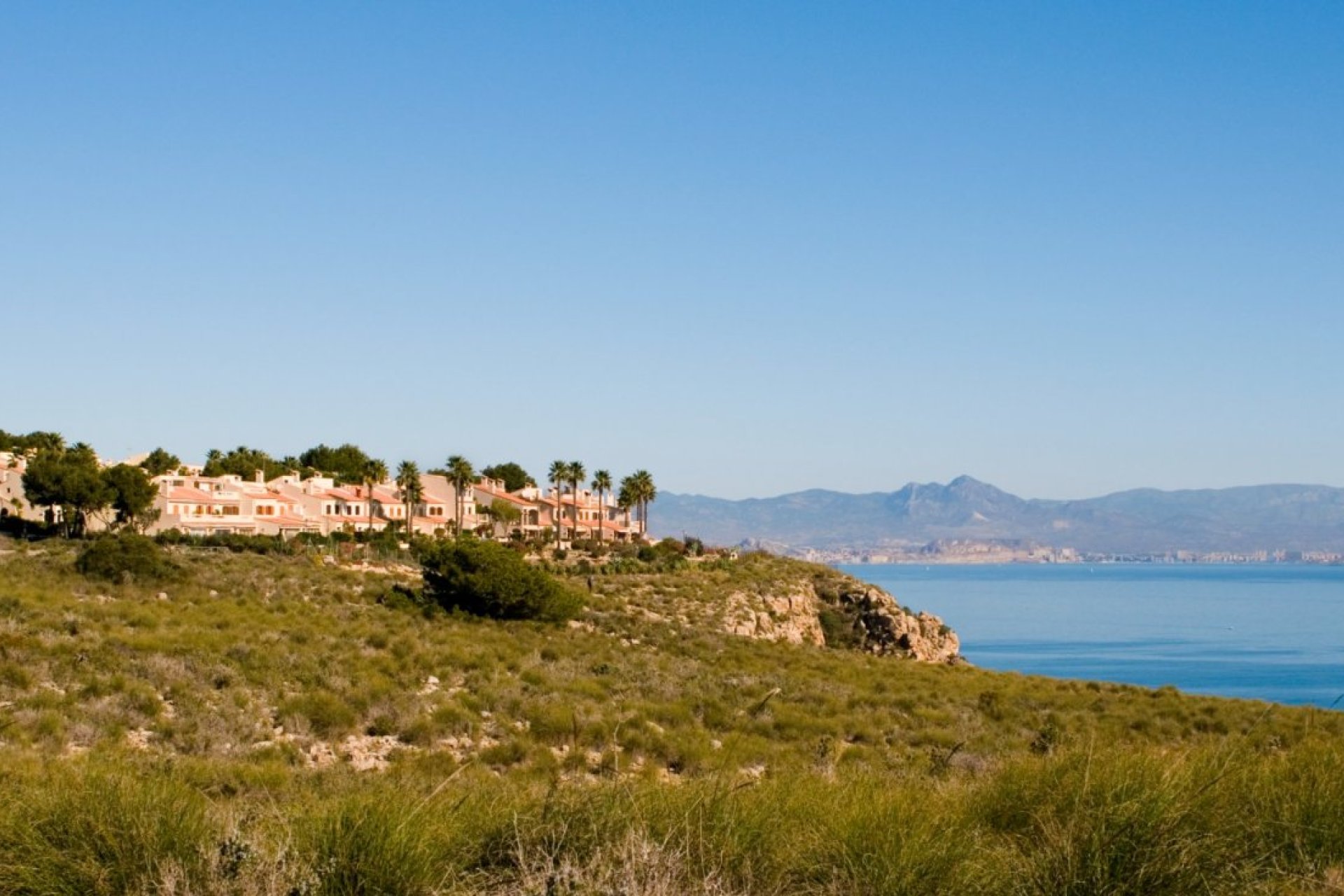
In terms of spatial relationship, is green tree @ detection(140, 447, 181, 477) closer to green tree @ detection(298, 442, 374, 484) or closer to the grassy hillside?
green tree @ detection(298, 442, 374, 484)

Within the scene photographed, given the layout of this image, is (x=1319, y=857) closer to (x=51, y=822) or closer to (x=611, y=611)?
(x=51, y=822)

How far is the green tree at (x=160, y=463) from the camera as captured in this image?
86.2m

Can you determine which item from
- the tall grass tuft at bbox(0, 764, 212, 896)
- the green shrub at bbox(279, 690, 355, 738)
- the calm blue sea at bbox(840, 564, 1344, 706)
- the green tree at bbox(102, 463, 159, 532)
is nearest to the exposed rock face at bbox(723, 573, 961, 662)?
the calm blue sea at bbox(840, 564, 1344, 706)

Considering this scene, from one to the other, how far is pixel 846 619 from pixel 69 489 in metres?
39.6

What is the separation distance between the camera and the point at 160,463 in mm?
88250

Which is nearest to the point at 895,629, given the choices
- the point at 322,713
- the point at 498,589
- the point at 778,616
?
Answer: the point at 778,616

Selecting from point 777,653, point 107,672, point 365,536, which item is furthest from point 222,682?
point 365,536

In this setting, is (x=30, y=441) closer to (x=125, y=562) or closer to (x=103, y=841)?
(x=125, y=562)

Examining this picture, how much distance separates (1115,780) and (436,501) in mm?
89088

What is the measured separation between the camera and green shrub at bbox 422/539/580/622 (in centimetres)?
3731

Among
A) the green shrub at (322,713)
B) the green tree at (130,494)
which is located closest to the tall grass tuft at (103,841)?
the green shrub at (322,713)

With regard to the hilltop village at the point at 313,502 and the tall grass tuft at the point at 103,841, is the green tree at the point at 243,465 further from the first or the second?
the tall grass tuft at the point at 103,841

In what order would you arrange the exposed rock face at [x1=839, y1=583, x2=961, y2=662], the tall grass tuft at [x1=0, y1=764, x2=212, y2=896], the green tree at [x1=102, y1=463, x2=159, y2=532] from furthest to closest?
1. the green tree at [x1=102, y1=463, x2=159, y2=532]
2. the exposed rock face at [x1=839, y1=583, x2=961, y2=662]
3. the tall grass tuft at [x1=0, y1=764, x2=212, y2=896]

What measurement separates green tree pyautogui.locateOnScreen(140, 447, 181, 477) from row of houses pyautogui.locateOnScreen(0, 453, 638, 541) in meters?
1.01
